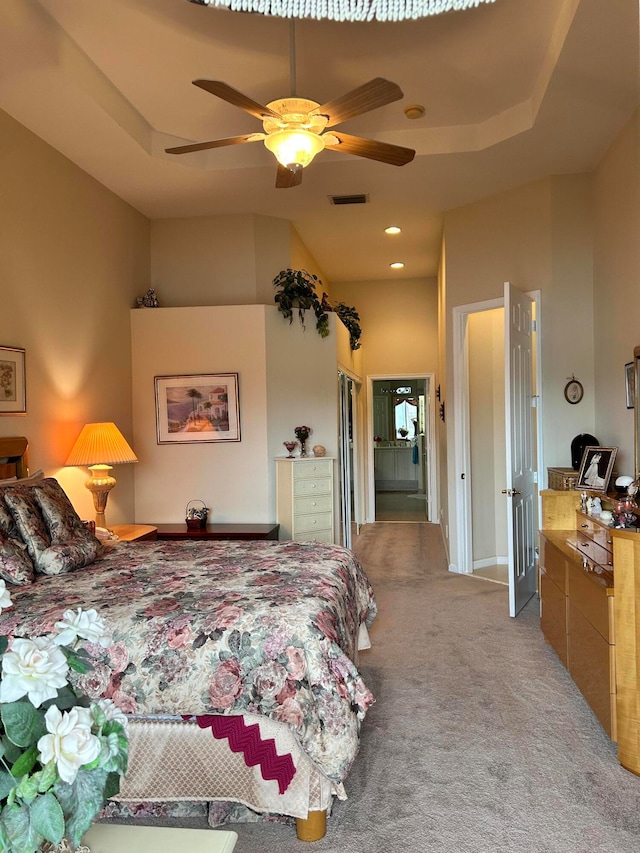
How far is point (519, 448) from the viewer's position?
4348 mm

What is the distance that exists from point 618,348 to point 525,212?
1.50 m

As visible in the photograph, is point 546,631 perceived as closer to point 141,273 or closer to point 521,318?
point 521,318

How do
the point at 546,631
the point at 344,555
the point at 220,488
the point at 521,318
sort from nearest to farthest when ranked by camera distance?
the point at 344,555, the point at 546,631, the point at 521,318, the point at 220,488

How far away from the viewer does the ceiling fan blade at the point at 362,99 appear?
8.38ft

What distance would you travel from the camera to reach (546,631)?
3.65 metres

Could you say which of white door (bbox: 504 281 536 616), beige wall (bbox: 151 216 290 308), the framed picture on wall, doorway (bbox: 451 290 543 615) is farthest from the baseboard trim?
beige wall (bbox: 151 216 290 308)

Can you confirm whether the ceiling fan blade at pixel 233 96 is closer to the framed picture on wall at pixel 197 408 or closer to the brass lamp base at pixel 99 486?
the brass lamp base at pixel 99 486

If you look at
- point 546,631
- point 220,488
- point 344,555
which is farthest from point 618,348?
point 220,488

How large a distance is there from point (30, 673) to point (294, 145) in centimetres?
269

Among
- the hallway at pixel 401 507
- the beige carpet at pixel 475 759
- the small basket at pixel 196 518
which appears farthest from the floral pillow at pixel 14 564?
the hallway at pixel 401 507

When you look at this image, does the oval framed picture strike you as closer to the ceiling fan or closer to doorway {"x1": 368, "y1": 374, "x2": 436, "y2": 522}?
the ceiling fan

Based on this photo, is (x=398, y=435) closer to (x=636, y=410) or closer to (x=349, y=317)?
(x=349, y=317)

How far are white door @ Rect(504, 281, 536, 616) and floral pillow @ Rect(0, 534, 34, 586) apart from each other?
2941 mm

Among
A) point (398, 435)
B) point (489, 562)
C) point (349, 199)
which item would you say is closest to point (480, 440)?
point (489, 562)
